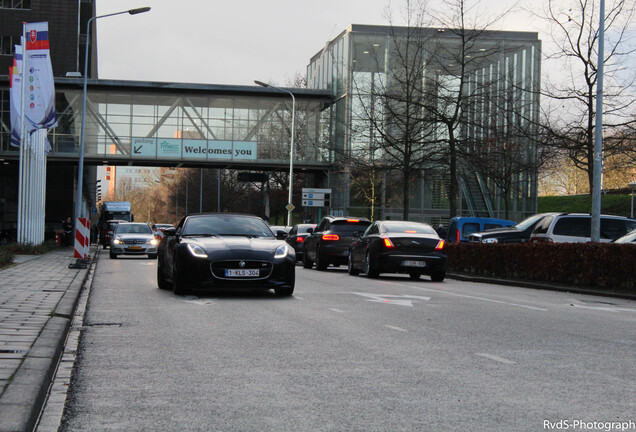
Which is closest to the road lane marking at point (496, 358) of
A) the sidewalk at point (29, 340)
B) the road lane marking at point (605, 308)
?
the sidewalk at point (29, 340)

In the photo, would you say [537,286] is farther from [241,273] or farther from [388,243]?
[241,273]

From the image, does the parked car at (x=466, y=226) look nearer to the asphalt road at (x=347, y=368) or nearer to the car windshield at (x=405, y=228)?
the car windshield at (x=405, y=228)

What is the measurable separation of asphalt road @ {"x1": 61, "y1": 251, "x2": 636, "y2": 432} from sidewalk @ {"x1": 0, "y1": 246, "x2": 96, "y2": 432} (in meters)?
0.27

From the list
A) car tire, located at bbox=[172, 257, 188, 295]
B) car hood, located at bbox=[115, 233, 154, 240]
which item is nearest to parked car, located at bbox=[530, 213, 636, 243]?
car tire, located at bbox=[172, 257, 188, 295]

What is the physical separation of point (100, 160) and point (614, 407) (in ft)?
164

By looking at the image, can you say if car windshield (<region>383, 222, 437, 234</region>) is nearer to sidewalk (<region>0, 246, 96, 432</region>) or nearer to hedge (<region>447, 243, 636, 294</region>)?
hedge (<region>447, 243, 636, 294</region>)

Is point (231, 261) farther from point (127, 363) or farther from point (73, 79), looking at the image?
point (73, 79)

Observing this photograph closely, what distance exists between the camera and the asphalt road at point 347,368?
17.1 ft

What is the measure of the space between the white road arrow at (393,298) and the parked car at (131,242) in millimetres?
21496

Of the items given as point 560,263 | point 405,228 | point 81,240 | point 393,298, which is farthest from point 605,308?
point 81,240

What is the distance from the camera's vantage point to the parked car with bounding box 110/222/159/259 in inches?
1389

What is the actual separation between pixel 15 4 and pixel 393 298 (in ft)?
204

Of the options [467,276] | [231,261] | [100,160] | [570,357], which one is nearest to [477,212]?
[100,160]

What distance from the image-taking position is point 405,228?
2195 cm
